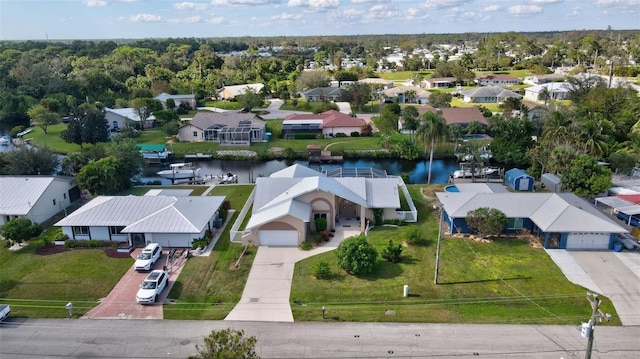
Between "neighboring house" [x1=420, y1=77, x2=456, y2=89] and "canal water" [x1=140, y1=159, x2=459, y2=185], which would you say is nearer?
"canal water" [x1=140, y1=159, x2=459, y2=185]

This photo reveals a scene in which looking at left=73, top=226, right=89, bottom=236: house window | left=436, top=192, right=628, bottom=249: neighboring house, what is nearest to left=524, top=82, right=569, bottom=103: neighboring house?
left=436, top=192, right=628, bottom=249: neighboring house

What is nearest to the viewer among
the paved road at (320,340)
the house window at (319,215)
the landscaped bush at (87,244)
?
the paved road at (320,340)

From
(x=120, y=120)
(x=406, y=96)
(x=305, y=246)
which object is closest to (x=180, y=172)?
(x=305, y=246)

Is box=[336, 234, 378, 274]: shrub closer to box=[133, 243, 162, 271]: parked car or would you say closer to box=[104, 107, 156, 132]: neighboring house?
box=[133, 243, 162, 271]: parked car

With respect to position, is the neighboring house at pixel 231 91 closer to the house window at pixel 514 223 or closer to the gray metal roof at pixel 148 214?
the gray metal roof at pixel 148 214

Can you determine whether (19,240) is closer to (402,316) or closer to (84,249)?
(84,249)

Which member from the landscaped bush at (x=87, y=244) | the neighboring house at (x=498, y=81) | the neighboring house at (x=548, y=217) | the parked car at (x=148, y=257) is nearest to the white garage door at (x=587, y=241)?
the neighboring house at (x=548, y=217)
